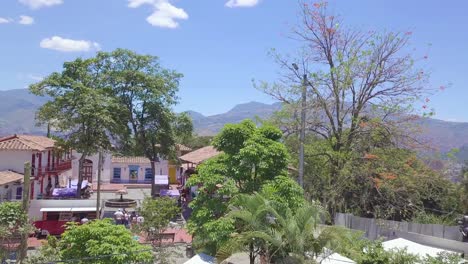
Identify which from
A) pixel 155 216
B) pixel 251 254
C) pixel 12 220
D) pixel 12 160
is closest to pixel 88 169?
pixel 12 160

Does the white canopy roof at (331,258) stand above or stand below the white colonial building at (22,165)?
below

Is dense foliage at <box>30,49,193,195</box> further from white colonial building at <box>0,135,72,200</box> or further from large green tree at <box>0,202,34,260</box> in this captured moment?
large green tree at <box>0,202,34,260</box>

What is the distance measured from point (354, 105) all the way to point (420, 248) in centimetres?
874

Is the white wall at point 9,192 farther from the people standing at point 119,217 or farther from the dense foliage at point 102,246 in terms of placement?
the dense foliage at point 102,246

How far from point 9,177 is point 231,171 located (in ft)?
64.2

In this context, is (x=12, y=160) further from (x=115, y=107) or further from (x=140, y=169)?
(x=140, y=169)

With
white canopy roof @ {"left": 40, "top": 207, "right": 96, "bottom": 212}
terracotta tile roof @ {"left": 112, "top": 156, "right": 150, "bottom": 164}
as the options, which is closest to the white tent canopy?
white canopy roof @ {"left": 40, "top": 207, "right": 96, "bottom": 212}

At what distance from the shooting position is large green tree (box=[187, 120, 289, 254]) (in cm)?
1295

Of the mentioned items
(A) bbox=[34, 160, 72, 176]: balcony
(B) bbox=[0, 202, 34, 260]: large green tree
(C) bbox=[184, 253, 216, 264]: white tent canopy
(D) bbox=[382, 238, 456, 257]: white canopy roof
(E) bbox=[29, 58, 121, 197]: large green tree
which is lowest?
(C) bbox=[184, 253, 216, 264]: white tent canopy

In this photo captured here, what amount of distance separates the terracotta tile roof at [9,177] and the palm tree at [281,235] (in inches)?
785

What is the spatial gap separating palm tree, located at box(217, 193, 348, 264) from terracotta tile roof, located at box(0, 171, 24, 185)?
1994cm

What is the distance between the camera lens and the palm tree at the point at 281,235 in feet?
35.7

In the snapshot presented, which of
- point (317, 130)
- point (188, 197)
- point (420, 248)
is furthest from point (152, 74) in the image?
point (420, 248)

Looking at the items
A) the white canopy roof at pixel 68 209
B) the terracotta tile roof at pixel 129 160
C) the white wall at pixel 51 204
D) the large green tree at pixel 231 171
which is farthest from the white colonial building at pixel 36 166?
the large green tree at pixel 231 171
